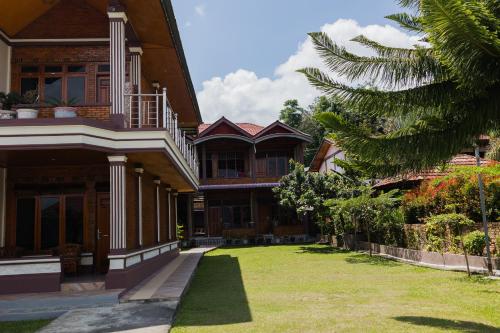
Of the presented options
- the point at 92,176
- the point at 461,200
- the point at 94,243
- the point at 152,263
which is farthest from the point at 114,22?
the point at 461,200

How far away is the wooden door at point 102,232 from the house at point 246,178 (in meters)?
15.0

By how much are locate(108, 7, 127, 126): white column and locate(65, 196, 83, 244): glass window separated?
3.28 meters

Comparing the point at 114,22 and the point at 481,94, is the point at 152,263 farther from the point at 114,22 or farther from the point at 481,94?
the point at 481,94

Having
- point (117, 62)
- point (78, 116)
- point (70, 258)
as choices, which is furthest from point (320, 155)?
point (117, 62)

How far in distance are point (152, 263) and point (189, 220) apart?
15037 mm

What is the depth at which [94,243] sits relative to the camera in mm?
11547

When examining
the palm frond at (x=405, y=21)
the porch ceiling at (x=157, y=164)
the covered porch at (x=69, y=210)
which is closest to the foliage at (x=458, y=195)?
the palm frond at (x=405, y=21)

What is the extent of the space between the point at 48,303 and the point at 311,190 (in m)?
15.1

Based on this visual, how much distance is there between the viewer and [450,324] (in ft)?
20.1

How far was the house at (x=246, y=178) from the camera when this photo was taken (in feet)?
89.1

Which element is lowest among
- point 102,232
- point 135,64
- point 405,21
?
point 102,232

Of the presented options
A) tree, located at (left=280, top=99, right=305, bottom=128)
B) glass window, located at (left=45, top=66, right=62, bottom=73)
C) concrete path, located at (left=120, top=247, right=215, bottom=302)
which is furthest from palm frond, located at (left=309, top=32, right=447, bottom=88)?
tree, located at (left=280, top=99, right=305, bottom=128)

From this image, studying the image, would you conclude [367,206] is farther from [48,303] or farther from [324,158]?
[324,158]

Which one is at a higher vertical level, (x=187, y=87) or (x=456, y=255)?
(x=187, y=87)
